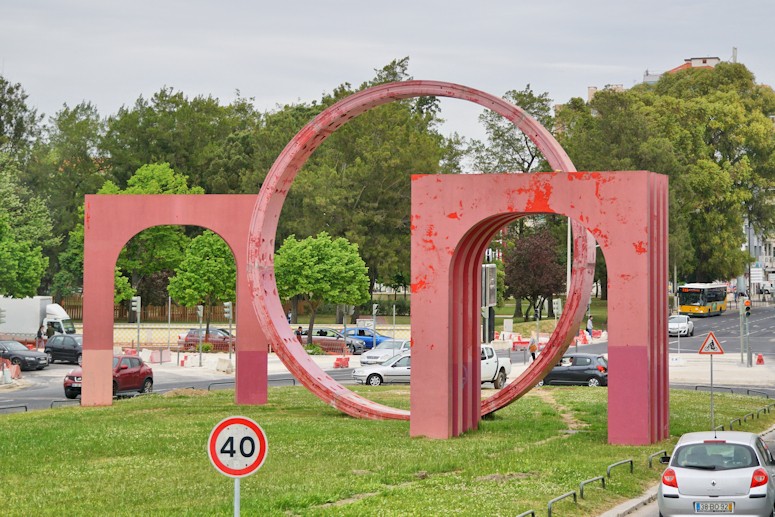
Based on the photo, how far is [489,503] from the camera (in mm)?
16969

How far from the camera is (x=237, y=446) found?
11.7m

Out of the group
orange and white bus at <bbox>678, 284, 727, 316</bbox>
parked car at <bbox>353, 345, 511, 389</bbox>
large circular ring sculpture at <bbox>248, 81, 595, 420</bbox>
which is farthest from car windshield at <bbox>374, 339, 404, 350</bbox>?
orange and white bus at <bbox>678, 284, 727, 316</bbox>

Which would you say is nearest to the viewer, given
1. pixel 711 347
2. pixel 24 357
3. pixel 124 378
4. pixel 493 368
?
pixel 711 347

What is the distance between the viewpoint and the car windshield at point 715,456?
16.0 meters

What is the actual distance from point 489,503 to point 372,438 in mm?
7820

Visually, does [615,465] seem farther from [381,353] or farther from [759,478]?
[381,353]

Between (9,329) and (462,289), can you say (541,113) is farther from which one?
(462,289)

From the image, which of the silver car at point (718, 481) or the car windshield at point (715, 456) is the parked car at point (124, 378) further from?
the silver car at point (718, 481)

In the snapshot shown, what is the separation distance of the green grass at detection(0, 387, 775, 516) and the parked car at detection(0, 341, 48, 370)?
836 inches

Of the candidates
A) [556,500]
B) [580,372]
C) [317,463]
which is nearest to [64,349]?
Result: [580,372]

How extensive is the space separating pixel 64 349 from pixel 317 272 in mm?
14023

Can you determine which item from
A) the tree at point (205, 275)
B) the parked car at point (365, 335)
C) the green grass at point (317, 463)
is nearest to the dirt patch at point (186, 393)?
the green grass at point (317, 463)

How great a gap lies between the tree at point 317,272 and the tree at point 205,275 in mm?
2637

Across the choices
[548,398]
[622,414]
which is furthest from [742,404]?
[622,414]
